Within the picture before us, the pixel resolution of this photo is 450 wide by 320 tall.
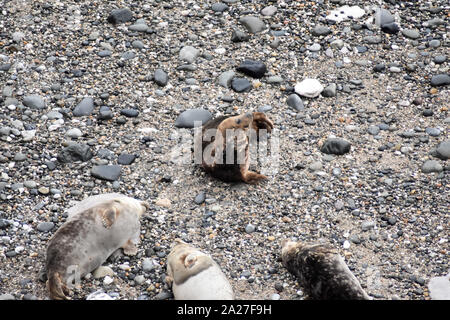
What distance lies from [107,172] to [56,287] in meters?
1.48

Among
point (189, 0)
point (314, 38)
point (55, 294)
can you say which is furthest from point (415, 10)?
point (55, 294)

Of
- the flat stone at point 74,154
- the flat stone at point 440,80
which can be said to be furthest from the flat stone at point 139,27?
the flat stone at point 440,80

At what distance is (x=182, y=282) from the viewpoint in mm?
5051

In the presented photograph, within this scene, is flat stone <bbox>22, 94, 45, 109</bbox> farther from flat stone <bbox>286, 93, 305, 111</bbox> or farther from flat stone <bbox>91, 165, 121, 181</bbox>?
flat stone <bbox>286, 93, 305, 111</bbox>

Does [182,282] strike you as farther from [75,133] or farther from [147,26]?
[147,26]

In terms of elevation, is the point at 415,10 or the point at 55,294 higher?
the point at 415,10

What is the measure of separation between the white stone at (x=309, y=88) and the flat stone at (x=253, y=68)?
0.43 metres

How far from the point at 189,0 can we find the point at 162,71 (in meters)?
1.40

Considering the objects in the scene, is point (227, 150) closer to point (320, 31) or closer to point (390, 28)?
point (320, 31)

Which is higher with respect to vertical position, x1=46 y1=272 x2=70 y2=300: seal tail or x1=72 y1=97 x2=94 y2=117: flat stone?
x1=72 y1=97 x2=94 y2=117: flat stone

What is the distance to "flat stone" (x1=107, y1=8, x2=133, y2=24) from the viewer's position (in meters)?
7.97

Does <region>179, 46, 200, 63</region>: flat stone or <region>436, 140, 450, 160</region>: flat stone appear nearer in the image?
<region>436, 140, 450, 160</region>: flat stone

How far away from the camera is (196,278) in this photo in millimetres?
5039

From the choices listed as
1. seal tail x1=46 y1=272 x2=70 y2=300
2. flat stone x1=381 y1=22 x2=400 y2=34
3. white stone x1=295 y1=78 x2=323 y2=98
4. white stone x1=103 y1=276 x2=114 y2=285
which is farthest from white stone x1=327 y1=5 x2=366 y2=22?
seal tail x1=46 y1=272 x2=70 y2=300
